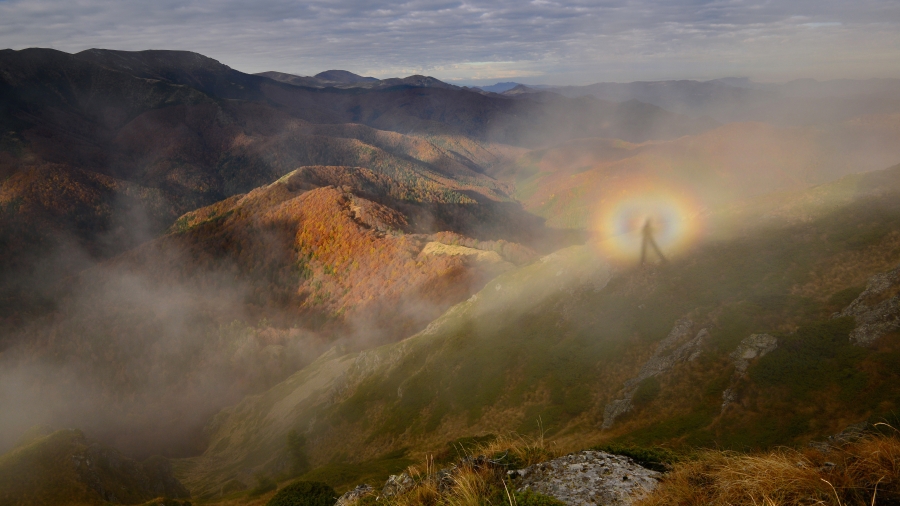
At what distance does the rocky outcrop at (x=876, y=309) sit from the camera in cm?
2842

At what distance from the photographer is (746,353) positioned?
33.8 meters

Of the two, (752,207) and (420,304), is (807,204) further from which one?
(420,304)

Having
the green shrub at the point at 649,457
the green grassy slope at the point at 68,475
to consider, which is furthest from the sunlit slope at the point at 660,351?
the green grassy slope at the point at 68,475

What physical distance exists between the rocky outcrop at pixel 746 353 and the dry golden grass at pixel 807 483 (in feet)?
89.7

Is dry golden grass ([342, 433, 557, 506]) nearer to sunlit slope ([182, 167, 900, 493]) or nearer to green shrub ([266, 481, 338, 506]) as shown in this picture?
green shrub ([266, 481, 338, 506])

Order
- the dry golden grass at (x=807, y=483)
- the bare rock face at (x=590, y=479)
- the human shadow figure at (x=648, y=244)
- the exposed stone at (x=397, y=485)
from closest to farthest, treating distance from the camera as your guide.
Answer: the dry golden grass at (x=807, y=483) < the bare rock face at (x=590, y=479) < the exposed stone at (x=397, y=485) < the human shadow figure at (x=648, y=244)

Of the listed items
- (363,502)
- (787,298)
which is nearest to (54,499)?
(363,502)

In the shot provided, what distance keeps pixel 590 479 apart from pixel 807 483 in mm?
5475

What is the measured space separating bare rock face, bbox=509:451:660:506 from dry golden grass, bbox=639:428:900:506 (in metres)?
1.87

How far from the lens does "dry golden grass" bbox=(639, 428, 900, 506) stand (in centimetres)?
702

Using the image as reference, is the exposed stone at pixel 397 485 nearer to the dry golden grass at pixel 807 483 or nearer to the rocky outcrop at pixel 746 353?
the dry golden grass at pixel 807 483

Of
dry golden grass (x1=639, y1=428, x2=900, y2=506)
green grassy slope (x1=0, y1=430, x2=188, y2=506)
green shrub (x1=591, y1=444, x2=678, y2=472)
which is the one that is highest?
dry golden grass (x1=639, y1=428, x2=900, y2=506)

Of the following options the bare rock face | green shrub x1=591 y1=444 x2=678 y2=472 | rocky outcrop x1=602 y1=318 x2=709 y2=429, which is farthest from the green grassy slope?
green shrub x1=591 y1=444 x2=678 y2=472

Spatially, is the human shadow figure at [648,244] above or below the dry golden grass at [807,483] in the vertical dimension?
below
